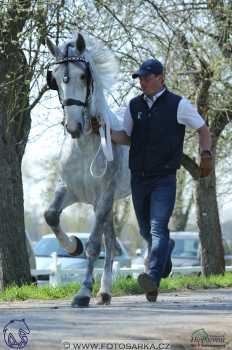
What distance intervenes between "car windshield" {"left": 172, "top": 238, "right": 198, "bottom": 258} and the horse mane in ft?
63.3

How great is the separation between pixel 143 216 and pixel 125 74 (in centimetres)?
879

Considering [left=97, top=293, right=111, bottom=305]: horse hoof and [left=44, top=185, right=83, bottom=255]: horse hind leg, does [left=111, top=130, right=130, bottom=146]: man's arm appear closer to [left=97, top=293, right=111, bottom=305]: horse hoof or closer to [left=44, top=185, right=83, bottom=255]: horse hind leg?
[left=44, top=185, right=83, bottom=255]: horse hind leg

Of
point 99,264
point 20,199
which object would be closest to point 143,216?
point 20,199

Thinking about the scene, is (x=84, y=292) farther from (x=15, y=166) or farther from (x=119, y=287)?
(x=15, y=166)

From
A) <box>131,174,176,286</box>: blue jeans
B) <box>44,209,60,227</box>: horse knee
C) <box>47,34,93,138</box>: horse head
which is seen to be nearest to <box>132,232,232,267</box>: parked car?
<box>44,209,60,227</box>: horse knee

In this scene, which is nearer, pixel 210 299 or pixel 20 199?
pixel 210 299

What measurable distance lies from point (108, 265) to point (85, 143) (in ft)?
5.07

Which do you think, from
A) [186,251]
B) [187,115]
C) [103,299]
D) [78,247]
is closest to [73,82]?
[187,115]

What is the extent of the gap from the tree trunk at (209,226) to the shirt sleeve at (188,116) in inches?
446

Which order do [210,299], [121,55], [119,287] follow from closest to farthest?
1. [210,299]
2. [119,287]
3. [121,55]

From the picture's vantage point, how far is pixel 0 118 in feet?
48.2

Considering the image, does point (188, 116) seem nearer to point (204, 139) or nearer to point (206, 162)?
point (204, 139)

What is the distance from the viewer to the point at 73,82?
9.57 meters

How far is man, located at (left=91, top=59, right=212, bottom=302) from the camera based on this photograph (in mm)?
9273
